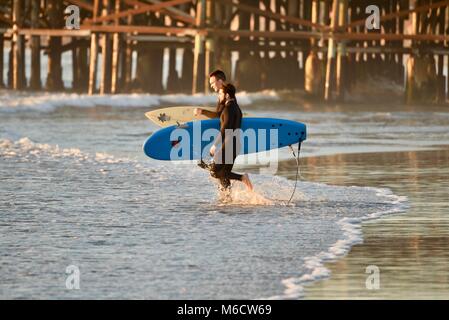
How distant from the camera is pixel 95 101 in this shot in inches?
1232

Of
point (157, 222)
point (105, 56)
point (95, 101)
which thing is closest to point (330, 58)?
point (105, 56)

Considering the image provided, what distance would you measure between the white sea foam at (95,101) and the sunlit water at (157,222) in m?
7.89

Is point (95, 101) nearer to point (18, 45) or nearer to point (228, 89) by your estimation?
point (18, 45)

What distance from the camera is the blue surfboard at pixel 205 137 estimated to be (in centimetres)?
1373

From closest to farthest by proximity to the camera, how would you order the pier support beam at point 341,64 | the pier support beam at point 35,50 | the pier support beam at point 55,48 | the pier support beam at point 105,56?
1. the pier support beam at point 341,64
2. the pier support beam at point 105,56
3. the pier support beam at point 35,50
4. the pier support beam at point 55,48

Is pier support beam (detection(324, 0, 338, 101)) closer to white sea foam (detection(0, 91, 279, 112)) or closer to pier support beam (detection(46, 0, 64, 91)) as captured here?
white sea foam (detection(0, 91, 279, 112))

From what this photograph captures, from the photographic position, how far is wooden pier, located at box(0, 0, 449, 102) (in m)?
31.1

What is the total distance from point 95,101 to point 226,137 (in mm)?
18754

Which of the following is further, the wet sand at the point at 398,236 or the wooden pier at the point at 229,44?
the wooden pier at the point at 229,44

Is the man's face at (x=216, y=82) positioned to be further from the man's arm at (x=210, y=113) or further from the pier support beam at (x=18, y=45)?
the pier support beam at (x=18, y=45)

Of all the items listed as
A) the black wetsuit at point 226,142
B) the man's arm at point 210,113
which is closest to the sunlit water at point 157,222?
the black wetsuit at point 226,142

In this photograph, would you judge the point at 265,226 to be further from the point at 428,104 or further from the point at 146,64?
the point at 146,64

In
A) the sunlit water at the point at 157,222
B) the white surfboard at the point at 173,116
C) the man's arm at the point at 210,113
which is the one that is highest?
the man's arm at the point at 210,113
